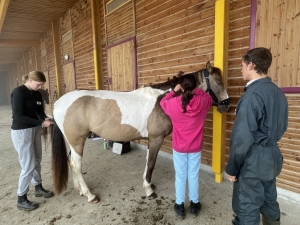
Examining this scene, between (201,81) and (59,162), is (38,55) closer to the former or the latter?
(59,162)

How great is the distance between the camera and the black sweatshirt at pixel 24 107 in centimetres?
209

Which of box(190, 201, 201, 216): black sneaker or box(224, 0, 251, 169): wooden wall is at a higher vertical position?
box(224, 0, 251, 169): wooden wall

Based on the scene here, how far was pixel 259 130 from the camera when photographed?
1256 mm

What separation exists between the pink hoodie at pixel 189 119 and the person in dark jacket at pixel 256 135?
17.4 inches

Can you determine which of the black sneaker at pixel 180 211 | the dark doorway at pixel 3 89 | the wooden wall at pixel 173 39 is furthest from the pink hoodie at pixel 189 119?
the dark doorway at pixel 3 89

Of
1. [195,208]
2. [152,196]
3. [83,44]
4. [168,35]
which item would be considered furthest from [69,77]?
[195,208]

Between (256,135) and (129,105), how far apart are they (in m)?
1.57

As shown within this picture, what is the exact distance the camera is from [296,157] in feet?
6.87

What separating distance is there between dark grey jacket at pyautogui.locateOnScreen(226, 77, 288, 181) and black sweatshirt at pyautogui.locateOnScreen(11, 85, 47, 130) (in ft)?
7.10

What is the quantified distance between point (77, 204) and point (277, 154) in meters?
2.27

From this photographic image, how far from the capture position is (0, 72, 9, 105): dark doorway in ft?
78.3

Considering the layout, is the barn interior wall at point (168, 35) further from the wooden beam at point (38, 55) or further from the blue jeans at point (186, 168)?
the wooden beam at point (38, 55)

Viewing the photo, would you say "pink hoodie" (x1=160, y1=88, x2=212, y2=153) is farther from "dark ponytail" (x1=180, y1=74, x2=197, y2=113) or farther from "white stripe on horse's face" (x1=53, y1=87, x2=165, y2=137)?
"white stripe on horse's face" (x1=53, y1=87, x2=165, y2=137)

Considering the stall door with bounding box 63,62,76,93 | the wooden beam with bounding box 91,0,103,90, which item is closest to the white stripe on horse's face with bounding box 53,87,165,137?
the wooden beam with bounding box 91,0,103,90
